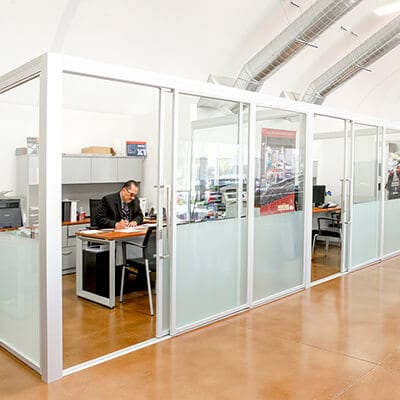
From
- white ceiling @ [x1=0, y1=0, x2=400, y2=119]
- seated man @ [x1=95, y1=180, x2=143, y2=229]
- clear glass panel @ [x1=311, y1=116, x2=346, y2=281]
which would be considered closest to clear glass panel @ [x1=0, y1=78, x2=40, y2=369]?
white ceiling @ [x1=0, y1=0, x2=400, y2=119]

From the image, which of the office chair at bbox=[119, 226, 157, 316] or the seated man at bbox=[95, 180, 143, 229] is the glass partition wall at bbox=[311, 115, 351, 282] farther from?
the seated man at bbox=[95, 180, 143, 229]

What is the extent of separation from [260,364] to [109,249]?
90.2 inches

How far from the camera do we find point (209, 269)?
4.77m

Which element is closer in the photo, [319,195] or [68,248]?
[68,248]

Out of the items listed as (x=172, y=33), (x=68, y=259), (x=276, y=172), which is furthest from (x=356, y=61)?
(x=68, y=259)

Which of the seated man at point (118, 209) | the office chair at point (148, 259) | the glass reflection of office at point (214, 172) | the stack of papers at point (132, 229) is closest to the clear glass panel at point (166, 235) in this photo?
the glass reflection of office at point (214, 172)

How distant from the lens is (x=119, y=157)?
7.77 metres

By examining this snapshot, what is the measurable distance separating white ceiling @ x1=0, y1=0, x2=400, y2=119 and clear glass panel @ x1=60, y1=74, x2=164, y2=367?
80 centimetres

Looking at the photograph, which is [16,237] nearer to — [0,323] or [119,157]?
[0,323]

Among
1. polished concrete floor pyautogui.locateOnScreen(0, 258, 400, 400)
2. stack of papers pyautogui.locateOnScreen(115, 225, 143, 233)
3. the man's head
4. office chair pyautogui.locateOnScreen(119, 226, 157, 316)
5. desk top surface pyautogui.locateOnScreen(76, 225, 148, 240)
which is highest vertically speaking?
the man's head

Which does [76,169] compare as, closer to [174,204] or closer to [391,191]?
[174,204]

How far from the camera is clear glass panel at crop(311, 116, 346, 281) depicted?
8.30 m

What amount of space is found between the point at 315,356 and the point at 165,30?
15.1 feet

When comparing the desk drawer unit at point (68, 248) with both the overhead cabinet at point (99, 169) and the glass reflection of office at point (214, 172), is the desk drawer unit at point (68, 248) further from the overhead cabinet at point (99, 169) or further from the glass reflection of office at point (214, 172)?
the glass reflection of office at point (214, 172)
